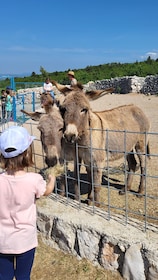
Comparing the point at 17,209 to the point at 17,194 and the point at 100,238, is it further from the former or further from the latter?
the point at 100,238

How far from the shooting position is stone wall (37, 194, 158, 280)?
2.85 meters

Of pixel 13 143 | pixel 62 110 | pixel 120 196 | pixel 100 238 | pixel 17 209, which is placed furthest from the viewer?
pixel 120 196

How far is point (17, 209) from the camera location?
2227 mm

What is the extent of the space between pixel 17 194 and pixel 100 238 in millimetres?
1382

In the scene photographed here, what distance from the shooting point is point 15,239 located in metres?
2.25

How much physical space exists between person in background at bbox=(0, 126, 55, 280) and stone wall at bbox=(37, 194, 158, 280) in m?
1.05

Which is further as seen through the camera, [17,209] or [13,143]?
[17,209]

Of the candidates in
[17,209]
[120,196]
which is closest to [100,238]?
[17,209]

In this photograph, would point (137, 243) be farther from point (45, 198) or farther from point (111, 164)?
point (111, 164)

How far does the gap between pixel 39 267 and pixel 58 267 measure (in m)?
0.23

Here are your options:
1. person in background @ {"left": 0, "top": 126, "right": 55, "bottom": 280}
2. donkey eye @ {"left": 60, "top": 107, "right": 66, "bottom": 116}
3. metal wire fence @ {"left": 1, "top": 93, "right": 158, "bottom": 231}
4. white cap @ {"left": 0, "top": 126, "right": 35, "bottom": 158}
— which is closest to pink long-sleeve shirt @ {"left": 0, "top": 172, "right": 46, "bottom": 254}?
person in background @ {"left": 0, "top": 126, "right": 55, "bottom": 280}

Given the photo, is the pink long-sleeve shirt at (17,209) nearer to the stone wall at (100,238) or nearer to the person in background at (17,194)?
the person in background at (17,194)

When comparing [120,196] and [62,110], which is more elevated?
[62,110]

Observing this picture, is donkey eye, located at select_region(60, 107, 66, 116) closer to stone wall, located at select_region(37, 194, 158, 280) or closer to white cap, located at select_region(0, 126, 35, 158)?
stone wall, located at select_region(37, 194, 158, 280)
